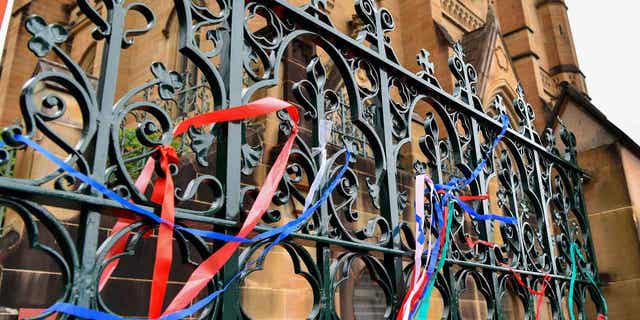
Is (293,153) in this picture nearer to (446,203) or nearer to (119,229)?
(119,229)

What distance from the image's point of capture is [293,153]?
1.79 meters

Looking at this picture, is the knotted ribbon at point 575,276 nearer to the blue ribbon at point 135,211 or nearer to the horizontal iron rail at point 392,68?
the horizontal iron rail at point 392,68

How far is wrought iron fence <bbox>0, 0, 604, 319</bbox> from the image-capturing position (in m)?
1.24

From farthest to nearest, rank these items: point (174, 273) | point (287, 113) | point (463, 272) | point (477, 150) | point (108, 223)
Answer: point (174, 273), point (108, 223), point (477, 150), point (463, 272), point (287, 113)

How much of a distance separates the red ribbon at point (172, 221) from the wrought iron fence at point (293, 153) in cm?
5

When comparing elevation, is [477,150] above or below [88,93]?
above

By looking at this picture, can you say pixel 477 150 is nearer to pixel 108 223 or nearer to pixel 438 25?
pixel 108 223

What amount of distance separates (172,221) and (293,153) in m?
0.58

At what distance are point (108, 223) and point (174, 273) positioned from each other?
76 cm

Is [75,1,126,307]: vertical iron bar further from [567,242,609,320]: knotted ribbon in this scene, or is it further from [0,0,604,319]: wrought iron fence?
[567,242,609,320]: knotted ribbon

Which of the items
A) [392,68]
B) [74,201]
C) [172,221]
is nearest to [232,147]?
[172,221]

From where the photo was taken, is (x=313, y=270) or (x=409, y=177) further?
(x=409, y=177)

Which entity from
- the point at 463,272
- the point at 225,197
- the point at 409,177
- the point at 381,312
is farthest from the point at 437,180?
the point at 381,312

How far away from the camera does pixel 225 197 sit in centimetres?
154
